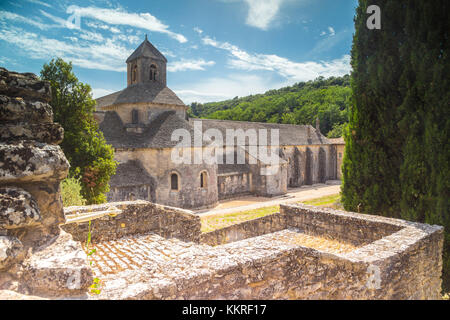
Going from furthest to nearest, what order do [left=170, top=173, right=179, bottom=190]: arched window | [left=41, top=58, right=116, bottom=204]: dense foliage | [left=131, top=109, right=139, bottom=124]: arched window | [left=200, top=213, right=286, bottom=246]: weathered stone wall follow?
[left=131, top=109, right=139, bottom=124]: arched window → [left=170, top=173, right=179, bottom=190]: arched window → [left=41, top=58, right=116, bottom=204]: dense foliage → [left=200, top=213, right=286, bottom=246]: weathered stone wall

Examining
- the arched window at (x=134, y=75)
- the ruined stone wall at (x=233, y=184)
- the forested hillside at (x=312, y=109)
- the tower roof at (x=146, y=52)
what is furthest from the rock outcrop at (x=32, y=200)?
the forested hillside at (x=312, y=109)

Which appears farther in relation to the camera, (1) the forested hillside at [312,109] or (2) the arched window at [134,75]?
(1) the forested hillside at [312,109]

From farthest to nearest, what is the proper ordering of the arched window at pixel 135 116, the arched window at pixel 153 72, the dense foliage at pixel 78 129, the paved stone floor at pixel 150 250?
the arched window at pixel 153 72, the arched window at pixel 135 116, the dense foliage at pixel 78 129, the paved stone floor at pixel 150 250

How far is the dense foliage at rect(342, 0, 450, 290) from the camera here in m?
9.68

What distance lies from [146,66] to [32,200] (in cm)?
2726

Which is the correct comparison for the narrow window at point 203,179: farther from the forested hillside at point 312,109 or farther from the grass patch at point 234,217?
the forested hillside at point 312,109

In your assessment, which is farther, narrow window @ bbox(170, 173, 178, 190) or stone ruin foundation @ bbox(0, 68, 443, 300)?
narrow window @ bbox(170, 173, 178, 190)

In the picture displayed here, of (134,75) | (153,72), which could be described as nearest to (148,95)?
(153,72)

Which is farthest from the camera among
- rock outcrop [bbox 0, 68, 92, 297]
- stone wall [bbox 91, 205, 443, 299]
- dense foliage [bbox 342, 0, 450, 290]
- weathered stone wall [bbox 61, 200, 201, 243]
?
dense foliage [bbox 342, 0, 450, 290]

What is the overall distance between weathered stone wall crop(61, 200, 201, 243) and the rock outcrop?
3.25 m

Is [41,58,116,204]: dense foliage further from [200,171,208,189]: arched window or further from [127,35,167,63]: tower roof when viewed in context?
[127,35,167,63]: tower roof

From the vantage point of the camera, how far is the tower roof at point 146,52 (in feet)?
91.6

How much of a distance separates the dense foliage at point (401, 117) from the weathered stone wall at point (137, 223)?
766 centimetres

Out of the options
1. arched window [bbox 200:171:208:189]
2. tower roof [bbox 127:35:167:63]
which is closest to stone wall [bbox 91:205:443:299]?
arched window [bbox 200:171:208:189]
